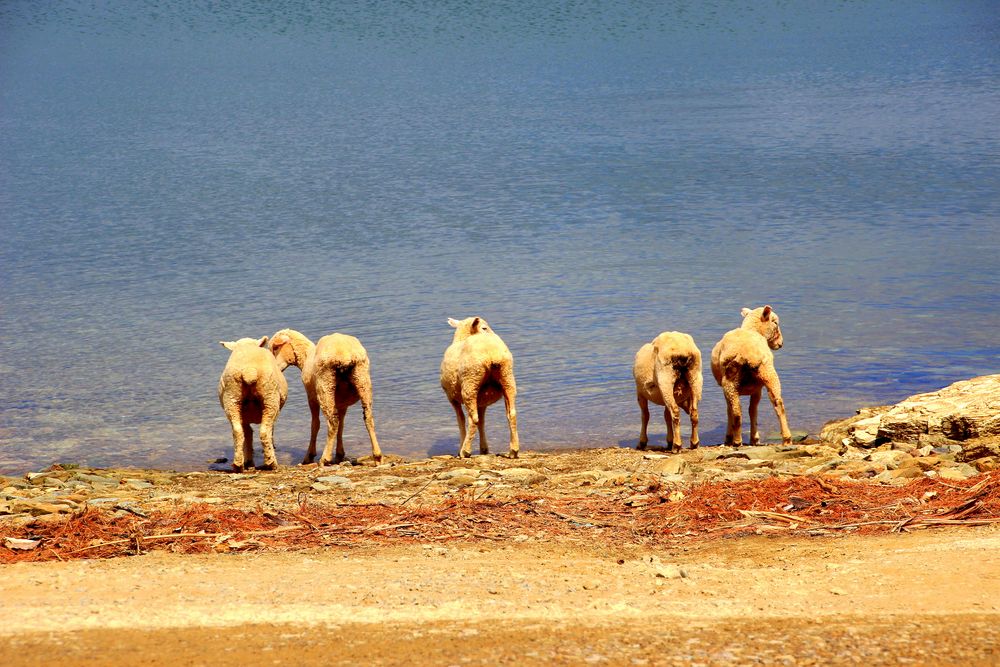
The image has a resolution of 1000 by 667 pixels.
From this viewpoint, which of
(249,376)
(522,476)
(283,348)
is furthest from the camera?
(283,348)

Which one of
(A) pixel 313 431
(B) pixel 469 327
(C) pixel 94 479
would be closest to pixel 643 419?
(B) pixel 469 327

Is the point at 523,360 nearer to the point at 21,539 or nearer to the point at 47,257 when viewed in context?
the point at 21,539

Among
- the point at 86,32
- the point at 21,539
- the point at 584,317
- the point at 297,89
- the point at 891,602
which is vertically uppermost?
the point at 86,32

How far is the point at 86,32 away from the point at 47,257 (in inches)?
2377

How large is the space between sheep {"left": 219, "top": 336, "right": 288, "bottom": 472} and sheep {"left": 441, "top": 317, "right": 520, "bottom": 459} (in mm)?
2124

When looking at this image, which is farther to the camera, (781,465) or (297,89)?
(297,89)

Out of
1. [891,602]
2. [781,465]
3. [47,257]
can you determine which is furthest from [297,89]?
[891,602]

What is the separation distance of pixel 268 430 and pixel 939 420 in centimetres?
747

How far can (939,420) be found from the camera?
46.2ft

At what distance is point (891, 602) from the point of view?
8.70m

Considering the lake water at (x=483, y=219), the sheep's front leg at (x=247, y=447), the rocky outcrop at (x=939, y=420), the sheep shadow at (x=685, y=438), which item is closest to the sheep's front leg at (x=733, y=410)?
the sheep shadow at (x=685, y=438)

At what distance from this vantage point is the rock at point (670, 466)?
43.4 ft

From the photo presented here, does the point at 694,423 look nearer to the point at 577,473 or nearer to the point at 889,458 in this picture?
the point at 577,473

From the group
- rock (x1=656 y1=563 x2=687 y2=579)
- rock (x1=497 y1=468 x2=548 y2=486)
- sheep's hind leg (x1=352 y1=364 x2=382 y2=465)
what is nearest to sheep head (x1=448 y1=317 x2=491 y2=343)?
sheep's hind leg (x1=352 y1=364 x2=382 y2=465)
